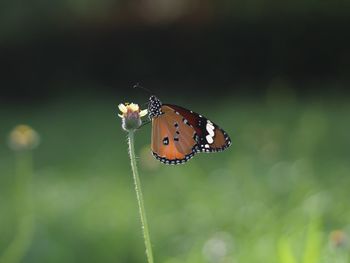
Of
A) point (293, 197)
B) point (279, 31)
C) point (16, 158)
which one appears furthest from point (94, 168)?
point (279, 31)

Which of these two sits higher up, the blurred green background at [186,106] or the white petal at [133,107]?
the blurred green background at [186,106]

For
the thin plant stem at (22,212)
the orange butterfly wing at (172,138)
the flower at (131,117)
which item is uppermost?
the thin plant stem at (22,212)

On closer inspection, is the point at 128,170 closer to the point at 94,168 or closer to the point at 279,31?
the point at 94,168

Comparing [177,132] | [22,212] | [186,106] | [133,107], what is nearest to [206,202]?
[22,212]

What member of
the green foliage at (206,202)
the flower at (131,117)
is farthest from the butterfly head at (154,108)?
the green foliage at (206,202)

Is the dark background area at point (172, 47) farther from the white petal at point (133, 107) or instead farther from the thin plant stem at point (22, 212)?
the white petal at point (133, 107)

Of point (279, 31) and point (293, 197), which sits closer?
point (293, 197)
